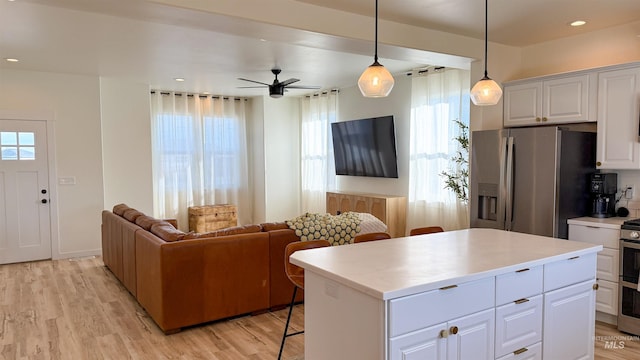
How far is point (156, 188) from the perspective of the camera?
8250mm

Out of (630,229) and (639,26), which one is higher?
(639,26)

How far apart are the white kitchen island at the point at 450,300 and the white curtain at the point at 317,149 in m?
5.64

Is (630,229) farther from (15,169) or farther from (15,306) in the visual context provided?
(15,169)

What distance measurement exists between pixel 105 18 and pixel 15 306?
3.10m

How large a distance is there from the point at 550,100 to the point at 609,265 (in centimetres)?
169

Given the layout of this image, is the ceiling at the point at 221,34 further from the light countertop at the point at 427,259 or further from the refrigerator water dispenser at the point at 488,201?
the light countertop at the point at 427,259

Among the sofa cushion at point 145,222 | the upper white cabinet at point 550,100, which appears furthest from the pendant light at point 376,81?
the sofa cushion at point 145,222

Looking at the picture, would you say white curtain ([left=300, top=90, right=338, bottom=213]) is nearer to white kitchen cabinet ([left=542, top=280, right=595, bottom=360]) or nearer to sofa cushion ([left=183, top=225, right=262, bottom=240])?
sofa cushion ([left=183, top=225, right=262, bottom=240])

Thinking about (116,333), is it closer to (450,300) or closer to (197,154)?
(450,300)

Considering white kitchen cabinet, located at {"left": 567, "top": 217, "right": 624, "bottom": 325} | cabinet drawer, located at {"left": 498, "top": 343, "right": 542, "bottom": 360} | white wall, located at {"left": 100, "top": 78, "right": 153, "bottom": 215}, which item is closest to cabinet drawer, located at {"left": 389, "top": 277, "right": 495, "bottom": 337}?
cabinet drawer, located at {"left": 498, "top": 343, "right": 542, "bottom": 360}

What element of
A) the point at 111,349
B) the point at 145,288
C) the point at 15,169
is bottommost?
the point at 111,349

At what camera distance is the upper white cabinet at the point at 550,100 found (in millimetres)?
4161

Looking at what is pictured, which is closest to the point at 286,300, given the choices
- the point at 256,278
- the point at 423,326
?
the point at 256,278

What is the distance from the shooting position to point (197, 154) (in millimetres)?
8703
